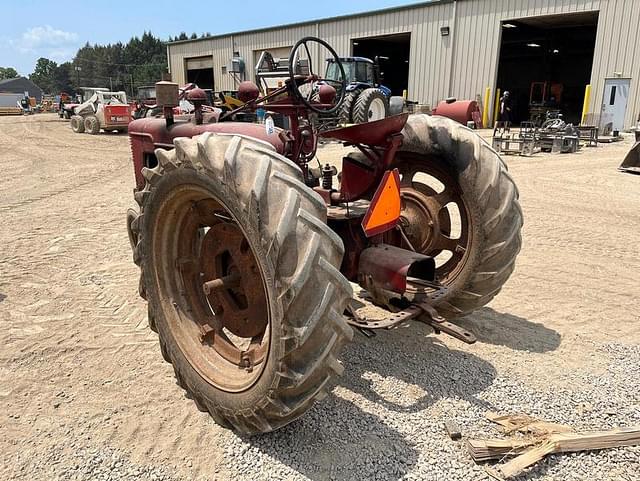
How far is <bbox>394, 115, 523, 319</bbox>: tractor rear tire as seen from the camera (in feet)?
10.5

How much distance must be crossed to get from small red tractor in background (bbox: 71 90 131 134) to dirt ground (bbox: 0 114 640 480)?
543 inches

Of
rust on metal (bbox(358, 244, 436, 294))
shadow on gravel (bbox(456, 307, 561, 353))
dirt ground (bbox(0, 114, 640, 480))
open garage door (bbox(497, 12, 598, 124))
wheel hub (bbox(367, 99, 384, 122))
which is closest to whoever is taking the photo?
dirt ground (bbox(0, 114, 640, 480))

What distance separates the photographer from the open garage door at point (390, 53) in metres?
29.2

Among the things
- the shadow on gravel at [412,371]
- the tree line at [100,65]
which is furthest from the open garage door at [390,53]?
the tree line at [100,65]

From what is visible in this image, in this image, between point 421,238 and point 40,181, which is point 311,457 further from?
point 40,181

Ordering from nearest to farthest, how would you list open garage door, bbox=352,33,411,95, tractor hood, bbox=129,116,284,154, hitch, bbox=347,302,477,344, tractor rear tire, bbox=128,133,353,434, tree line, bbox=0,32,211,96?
tractor rear tire, bbox=128,133,353,434 → hitch, bbox=347,302,477,344 → tractor hood, bbox=129,116,284,154 → open garage door, bbox=352,33,411,95 → tree line, bbox=0,32,211,96

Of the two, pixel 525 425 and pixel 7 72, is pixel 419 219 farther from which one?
pixel 7 72

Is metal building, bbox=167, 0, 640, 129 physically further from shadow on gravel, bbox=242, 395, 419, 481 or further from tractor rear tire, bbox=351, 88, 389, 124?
shadow on gravel, bbox=242, 395, 419, 481

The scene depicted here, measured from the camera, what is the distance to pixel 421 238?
3680 millimetres

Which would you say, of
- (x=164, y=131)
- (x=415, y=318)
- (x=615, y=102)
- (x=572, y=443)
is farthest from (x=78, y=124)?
(x=572, y=443)

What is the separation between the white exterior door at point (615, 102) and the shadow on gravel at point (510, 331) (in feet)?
59.2

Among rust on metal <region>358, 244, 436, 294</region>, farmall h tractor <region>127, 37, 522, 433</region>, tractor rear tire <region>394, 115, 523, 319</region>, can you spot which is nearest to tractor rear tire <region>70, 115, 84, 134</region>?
farmall h tractor <region>127, 37, 522, 433</region>

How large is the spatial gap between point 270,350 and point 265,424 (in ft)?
1.22

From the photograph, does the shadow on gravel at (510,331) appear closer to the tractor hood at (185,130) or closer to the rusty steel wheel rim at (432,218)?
the rusty steel wheel rim at (432,218)
